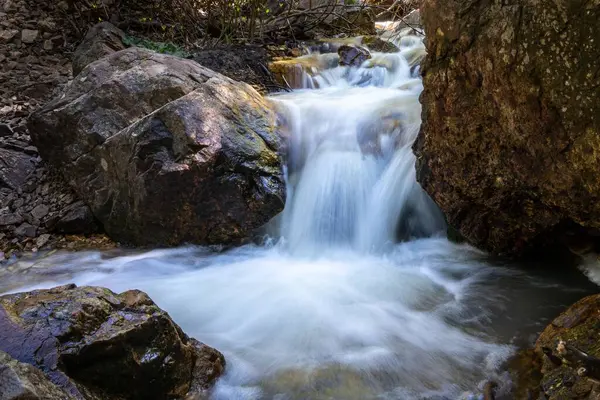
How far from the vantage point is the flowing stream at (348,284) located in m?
2.73

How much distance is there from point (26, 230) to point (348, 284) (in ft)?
12.3

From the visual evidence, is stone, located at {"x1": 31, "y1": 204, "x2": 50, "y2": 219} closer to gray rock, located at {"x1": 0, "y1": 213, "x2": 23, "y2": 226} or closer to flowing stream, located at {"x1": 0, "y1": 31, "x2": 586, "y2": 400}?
gray rock, located at {"x1": 0, "y1": 213, "x2": 23, "y2": 226}

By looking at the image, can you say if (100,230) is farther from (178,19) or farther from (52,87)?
(178,19)

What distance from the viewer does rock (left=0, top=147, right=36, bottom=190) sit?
5680mm

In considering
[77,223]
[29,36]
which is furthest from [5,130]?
[29,36]

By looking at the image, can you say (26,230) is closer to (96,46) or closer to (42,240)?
(42,240)

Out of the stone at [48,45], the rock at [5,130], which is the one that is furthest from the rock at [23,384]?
the stone at [48,45]

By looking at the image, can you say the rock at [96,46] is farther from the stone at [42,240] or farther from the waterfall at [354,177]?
the waterfall at [354,177]

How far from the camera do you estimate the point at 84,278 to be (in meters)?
4.36

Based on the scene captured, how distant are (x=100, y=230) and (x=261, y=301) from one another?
259cm

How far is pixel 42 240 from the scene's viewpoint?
16.7ft

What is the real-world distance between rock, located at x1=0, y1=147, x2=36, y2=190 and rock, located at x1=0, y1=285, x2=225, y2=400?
4.02 metres

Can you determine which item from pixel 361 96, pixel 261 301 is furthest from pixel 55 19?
pixel 261 301

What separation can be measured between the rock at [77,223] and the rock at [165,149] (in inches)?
4.7
